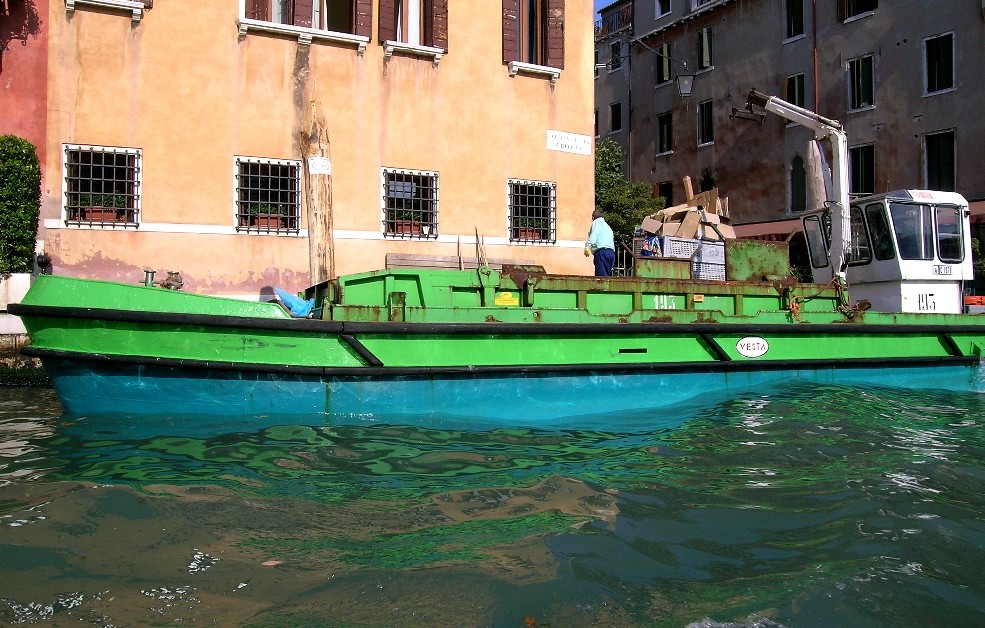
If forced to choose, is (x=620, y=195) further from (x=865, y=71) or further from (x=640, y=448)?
(x=640, y=448)

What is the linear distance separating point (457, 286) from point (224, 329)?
2059 millimetres

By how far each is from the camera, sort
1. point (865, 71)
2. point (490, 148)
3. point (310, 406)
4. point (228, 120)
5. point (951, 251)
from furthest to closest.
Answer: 1. point (865, 71)
2. point (490, 148)
3. point (228, 120)
4. point (951, 251)
5. point (310, 406)

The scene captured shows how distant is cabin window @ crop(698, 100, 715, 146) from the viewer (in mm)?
24156

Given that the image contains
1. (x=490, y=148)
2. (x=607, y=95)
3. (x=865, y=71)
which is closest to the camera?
(x=490, y=148)

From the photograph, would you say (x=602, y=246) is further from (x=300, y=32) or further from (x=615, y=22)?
(x=615, y=22)

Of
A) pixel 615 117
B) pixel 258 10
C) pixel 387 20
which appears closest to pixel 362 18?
pixel 387 20

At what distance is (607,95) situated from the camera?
93.2ft

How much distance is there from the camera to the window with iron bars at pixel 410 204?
452 inches

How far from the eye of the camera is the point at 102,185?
9.88 m

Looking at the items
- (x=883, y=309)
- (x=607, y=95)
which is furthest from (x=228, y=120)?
(x=607, y=95)

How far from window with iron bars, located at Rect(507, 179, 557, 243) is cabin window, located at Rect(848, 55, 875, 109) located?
1179cm

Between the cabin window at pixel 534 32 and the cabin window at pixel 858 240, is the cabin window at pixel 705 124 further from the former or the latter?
the cabin window at pixel 858 240

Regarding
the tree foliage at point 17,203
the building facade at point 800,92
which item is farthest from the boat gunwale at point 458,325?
the building facade at point 800,92

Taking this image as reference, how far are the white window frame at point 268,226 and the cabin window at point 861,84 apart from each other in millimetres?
15655
